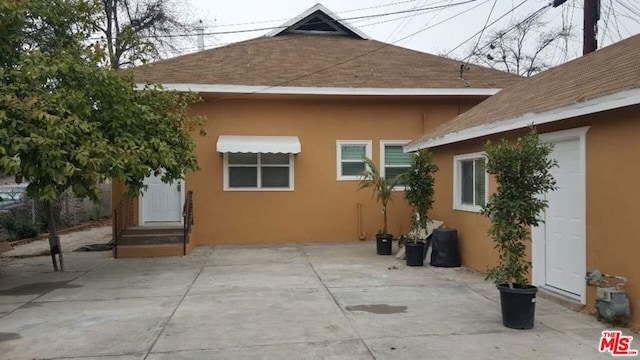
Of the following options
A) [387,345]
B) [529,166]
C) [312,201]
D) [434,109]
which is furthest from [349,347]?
[434,109]

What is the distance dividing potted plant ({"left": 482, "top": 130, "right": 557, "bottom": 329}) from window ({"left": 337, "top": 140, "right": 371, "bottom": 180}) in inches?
329

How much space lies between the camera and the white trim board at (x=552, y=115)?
562 cm

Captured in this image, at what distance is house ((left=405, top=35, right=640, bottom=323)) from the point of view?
234 inches

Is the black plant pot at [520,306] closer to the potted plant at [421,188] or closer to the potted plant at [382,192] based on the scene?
the potted plant at [421,188]

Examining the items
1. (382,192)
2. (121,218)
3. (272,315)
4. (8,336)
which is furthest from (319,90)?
(8,336)

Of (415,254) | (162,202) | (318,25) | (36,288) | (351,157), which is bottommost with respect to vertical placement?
(36,288)

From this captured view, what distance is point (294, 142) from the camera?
1360 centimetres

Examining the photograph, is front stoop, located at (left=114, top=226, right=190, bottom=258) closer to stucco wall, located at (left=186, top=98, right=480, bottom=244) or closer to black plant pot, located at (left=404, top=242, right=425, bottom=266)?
stucco wall, located at (left=186, top=98, right=480, bottom=244)

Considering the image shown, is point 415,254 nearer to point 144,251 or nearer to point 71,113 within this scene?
point 144,251

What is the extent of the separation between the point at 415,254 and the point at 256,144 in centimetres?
507

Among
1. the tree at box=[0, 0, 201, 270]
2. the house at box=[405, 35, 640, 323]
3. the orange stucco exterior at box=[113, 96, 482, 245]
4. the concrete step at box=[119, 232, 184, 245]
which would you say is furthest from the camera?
the orange stucco exterior at box=[113, 96, 482, 245]

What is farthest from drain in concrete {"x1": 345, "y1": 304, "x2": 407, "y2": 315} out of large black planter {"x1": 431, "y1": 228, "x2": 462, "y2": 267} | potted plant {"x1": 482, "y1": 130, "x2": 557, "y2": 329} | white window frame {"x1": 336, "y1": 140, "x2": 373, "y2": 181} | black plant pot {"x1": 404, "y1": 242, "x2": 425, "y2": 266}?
white window frame {"x1": 336, "y1": 140, "x2": 373, "y2": 181}

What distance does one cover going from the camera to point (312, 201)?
14.2 meters

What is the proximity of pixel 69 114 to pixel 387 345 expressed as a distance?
581 centimetres
